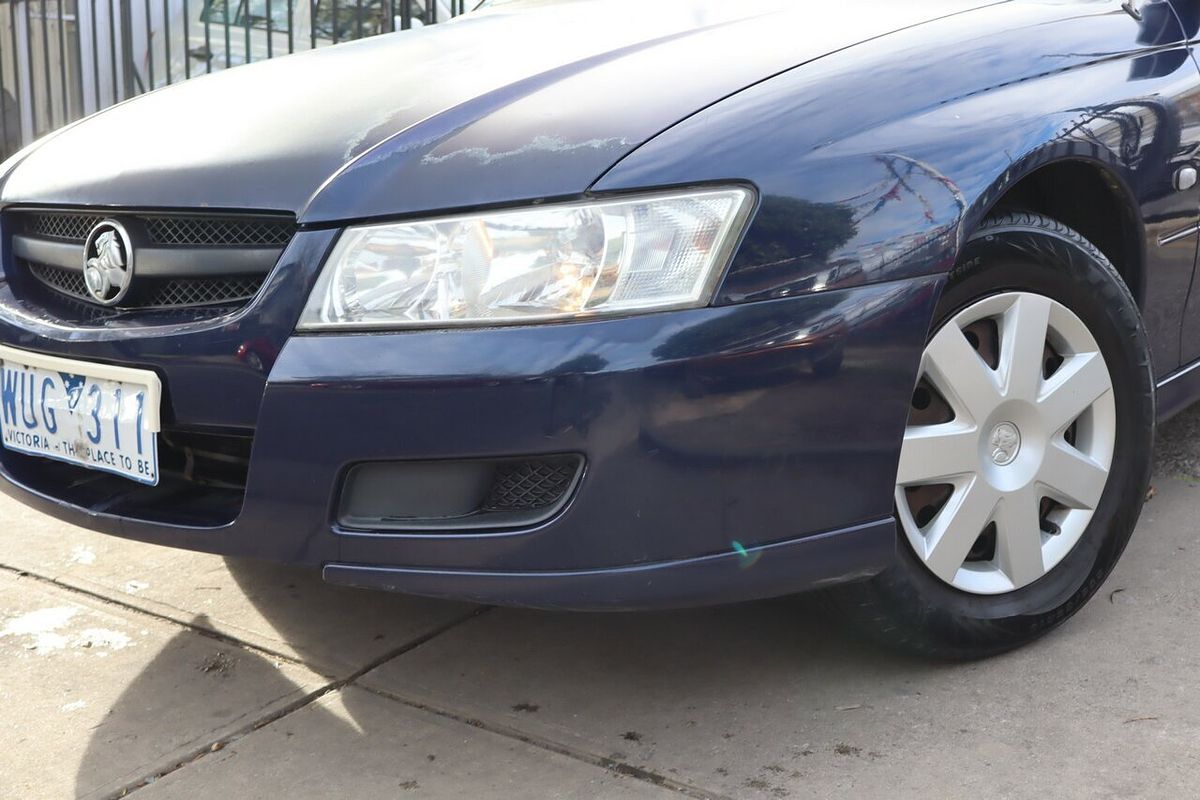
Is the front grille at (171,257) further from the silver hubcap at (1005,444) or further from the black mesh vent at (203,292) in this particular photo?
the silver hubcap at (1005,444)

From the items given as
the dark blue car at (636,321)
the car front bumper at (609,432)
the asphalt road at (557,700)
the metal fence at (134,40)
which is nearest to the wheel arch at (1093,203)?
the dark blue car at (636,321)

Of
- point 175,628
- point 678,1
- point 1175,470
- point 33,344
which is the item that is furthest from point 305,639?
point 1175,470

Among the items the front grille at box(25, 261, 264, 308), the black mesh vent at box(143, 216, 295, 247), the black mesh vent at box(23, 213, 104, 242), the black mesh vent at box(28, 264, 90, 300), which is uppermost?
the black mesh vent at box(143, 216, 295, 247)

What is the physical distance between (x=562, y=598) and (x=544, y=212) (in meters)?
0.53

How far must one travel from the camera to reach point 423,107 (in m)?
1.99

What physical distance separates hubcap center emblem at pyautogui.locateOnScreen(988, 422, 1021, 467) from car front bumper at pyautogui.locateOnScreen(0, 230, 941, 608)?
0.97 ft

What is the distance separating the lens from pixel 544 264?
173cm

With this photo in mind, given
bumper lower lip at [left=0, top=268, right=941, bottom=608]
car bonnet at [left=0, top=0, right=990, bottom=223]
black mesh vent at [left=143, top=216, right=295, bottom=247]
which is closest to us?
bumper lower lip at [left=0, top=268, right=941, bottom=608]

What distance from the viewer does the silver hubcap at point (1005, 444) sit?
200cm

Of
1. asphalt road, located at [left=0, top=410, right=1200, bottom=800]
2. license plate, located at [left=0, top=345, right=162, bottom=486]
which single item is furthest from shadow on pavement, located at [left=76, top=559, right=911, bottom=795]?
license plate, located at [left=0, top=345, right=162, bottom=486]

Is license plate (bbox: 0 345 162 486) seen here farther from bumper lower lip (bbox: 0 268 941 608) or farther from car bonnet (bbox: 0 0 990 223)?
car bonnet (bbox: 0 0 990 223)

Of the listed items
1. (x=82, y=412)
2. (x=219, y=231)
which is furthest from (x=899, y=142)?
(x=82, y=412)

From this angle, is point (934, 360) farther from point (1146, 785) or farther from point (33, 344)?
point (33, 344)

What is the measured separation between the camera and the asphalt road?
1889 millimetres
